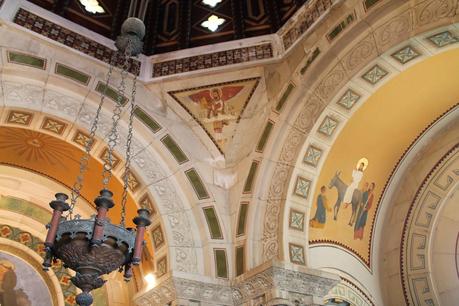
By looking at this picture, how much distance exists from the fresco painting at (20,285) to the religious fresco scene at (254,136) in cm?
17

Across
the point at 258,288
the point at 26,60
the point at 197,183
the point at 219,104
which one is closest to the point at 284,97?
the point at 219,104

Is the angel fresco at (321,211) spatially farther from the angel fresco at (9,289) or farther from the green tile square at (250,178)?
the angel fresco at (9,289)

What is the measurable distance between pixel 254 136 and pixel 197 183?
1.18 m

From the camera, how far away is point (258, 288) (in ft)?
24.7

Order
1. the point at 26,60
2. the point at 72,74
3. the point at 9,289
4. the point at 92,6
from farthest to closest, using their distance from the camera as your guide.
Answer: the point at 9,289 < the point at 92,6 < the point at 72,74 < the point at 26,60

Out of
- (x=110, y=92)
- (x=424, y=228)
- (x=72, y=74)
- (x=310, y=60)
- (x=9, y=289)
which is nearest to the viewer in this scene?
(x=310, y=60)

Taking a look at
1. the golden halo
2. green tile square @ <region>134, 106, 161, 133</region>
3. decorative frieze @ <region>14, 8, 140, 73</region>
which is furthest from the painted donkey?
decorative frieze @ <region>14, 8, 140, 73</region>

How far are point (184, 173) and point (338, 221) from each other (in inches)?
106

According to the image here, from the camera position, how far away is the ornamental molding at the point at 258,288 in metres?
7.42

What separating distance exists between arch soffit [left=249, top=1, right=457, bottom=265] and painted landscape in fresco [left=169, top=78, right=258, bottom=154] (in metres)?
0.92

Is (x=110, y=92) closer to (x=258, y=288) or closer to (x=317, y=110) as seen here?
(x=317, y=110)

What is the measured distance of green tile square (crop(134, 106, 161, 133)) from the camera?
8.61 m

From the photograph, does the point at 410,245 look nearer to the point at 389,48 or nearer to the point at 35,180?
the point at 389,48

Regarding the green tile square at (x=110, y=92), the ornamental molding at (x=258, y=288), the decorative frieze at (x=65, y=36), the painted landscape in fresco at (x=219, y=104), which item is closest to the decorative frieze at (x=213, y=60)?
the painted landscape in fresco at (x=219, y=104)
